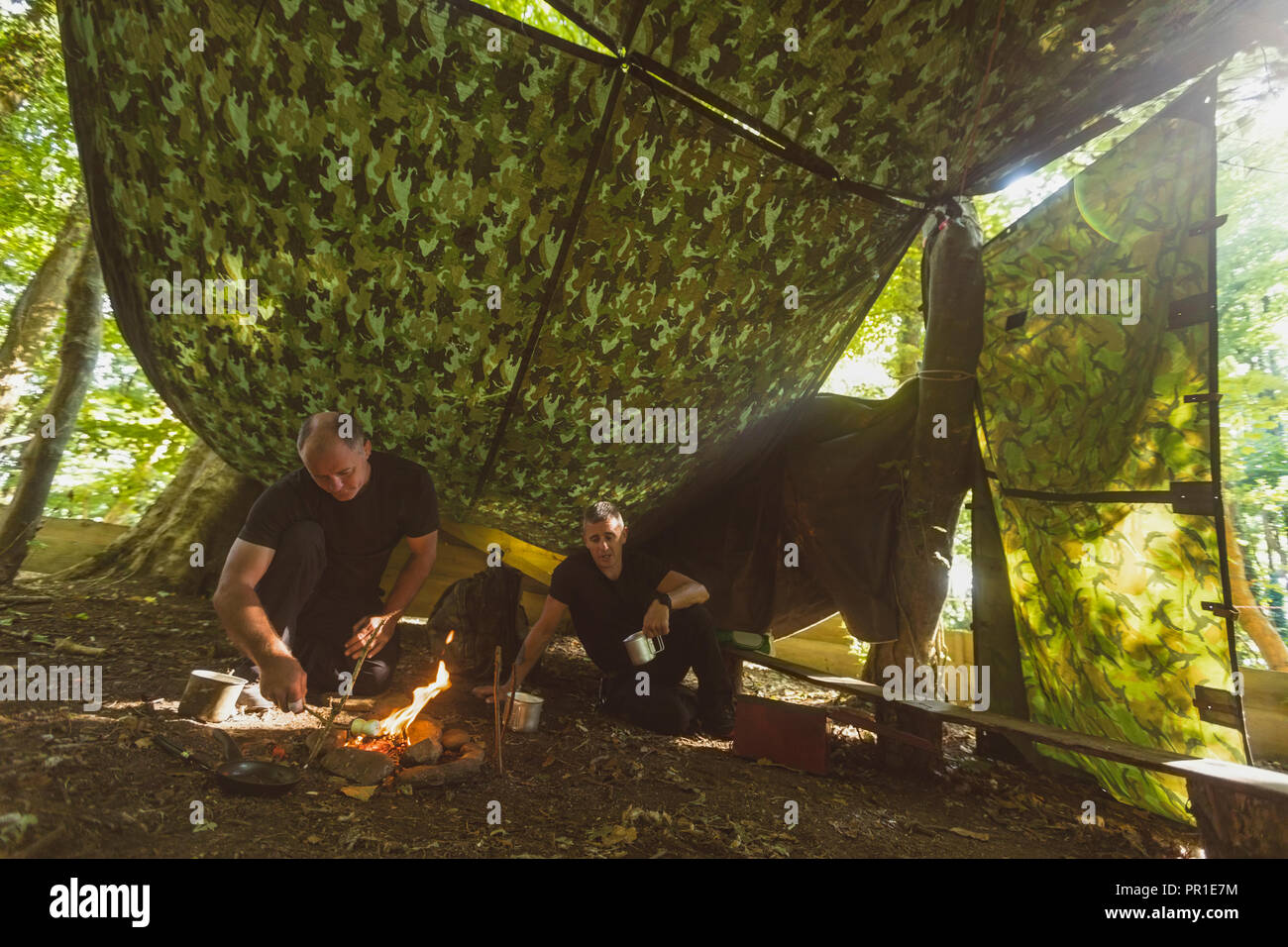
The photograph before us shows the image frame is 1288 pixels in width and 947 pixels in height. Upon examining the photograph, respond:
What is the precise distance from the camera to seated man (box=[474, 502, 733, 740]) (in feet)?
10.9

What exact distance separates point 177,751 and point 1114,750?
354cm

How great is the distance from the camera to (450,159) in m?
2.49

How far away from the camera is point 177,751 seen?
83.1 inches

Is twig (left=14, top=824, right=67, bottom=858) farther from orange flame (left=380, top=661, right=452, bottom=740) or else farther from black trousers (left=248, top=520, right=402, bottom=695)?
black trousers (left=248, top=520, right=402, bottom=695)

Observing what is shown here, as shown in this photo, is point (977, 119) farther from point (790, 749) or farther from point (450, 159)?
point (790, 749)

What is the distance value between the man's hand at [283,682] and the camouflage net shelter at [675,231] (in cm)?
133

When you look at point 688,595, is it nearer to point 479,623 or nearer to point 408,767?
point 479,623

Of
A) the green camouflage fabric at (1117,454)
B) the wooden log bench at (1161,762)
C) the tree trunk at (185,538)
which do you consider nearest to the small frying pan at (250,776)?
the wooden log bench at (1161,762)

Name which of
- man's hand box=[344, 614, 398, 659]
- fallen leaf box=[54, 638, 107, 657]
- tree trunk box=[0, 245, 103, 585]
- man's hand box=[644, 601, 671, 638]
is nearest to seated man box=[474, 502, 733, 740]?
man's hand box=[644, 601, 671, 638]

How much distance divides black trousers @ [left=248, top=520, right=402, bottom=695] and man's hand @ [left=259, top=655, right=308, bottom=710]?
1.51 feet

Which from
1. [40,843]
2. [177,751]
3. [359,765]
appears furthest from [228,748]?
[40,843]

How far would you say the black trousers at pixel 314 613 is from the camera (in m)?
2.88

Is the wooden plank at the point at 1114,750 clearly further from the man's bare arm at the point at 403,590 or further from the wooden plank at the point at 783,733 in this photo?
the man's bare arm at the point at 403,590
